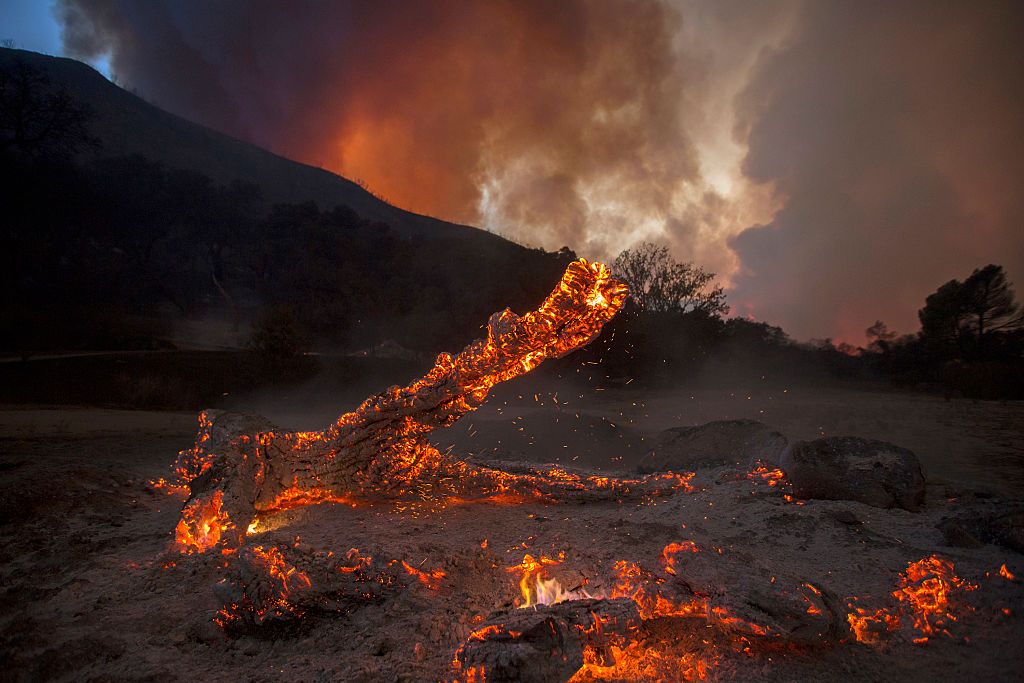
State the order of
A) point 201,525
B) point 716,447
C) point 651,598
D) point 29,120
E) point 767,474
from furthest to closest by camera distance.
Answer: point 29,120
point 716,447
point 767,474
point 201,525
point 651,598

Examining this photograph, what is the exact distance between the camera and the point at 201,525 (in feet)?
10.0

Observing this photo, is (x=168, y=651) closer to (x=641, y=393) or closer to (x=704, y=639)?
(x=704, y=639)

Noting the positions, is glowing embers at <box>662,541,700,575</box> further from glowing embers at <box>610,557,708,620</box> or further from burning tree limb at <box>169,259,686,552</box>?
burning tree limb at <box>169,259,686,552</box>

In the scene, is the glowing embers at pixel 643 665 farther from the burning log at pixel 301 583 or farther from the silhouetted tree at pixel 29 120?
the silhouetted tree at pixel 29 120

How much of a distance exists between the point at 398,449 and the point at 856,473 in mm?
3769

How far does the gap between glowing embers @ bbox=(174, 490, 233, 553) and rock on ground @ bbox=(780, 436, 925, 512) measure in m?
4.38

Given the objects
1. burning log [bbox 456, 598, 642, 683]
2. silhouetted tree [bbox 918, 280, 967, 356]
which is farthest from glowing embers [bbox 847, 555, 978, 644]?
silhouetted tree [bbox 918, 280, 967, 356]

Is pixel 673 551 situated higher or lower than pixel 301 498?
lower

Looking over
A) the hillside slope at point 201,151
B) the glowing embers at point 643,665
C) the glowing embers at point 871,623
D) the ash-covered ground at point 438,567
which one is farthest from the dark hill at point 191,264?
the glowing embers at point 871,623

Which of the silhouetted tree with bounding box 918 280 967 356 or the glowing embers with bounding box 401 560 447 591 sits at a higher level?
the silhouetted tree with bounding box 918 280 967 356

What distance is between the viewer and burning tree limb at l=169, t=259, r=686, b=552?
328cm

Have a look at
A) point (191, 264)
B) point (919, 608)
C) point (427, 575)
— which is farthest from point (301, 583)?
point (191, 264)

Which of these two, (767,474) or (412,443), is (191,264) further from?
(767,474)

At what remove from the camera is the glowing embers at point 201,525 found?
2975mm
